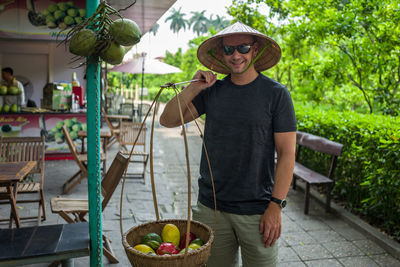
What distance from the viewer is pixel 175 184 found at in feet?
20.7

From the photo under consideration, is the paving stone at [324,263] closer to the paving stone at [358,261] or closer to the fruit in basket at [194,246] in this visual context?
the paving stone at [358,261]

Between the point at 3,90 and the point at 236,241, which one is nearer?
the point at 236,241

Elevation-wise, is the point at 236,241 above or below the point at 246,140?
below

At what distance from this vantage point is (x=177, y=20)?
222 feet

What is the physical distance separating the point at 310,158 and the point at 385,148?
227cm

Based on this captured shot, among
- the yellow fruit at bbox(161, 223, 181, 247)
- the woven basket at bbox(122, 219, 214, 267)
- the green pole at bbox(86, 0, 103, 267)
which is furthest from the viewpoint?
the green pole at bbox(86, 0, 103, 267)

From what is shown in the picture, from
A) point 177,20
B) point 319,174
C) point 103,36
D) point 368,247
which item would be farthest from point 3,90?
point 177,20

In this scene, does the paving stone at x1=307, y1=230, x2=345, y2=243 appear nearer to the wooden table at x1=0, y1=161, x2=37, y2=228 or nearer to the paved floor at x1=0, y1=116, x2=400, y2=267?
the paved floor at x1=0, y1=116, x2=400, y2=267

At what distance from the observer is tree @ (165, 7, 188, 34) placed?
220 ft

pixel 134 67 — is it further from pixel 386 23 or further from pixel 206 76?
pixel 206 76

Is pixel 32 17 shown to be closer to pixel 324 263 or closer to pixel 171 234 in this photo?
pixel 324 263

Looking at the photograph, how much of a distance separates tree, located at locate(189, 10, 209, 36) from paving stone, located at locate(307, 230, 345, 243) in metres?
66.9

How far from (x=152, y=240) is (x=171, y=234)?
0.32 feet

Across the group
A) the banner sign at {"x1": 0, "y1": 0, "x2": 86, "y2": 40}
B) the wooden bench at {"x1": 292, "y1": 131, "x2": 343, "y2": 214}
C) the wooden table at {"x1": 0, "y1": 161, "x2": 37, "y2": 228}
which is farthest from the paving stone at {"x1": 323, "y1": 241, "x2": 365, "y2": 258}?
the banner sign at {"x1": 0, "y1": 0, "x2": 86, "y2": 40}
